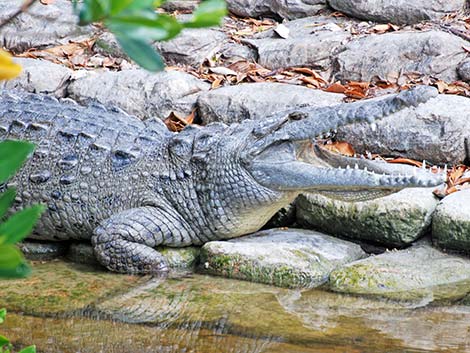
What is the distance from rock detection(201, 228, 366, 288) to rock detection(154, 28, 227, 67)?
126 inches

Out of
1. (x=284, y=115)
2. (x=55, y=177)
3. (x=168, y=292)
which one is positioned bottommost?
(x=168, y=292)

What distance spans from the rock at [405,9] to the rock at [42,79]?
2847 mm

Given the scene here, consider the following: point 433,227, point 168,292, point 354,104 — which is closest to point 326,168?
point 354,104

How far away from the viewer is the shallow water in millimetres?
3893

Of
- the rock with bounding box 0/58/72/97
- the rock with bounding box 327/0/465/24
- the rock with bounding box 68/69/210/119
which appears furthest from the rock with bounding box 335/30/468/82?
the rock with bounding box 0/58/72/97

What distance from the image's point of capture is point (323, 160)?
17.1 feet

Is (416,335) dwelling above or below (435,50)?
below

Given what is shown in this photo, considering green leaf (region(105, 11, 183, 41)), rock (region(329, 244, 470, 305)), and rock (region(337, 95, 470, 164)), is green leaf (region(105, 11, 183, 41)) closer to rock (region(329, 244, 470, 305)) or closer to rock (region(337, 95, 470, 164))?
rock (region(329, 244, 470, 305))

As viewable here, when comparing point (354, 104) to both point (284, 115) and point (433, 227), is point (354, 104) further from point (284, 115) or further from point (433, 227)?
point (433, 227)

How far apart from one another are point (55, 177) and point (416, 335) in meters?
2.52

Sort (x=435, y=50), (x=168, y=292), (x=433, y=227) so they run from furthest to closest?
(x=435, y=50), (x=433, y=227), (x=168, y=292)

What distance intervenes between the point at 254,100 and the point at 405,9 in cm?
240

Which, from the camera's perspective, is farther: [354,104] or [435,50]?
[435,50]

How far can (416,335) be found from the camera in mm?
4020
